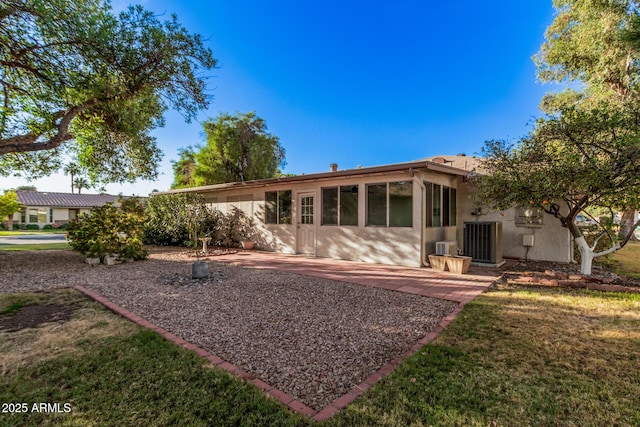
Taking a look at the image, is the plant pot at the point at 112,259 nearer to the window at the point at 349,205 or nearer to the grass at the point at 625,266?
the window at the point at 349,205

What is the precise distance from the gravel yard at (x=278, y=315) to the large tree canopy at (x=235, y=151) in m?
14.6

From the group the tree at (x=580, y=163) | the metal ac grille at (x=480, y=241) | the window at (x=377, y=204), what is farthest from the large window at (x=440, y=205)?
the tree at (x=580, y=163)

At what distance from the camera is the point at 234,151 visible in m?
21.0

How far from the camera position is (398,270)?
23.8 ft

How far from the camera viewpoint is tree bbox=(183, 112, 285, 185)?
21.2 meters

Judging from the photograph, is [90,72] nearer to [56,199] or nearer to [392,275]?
[392,275]

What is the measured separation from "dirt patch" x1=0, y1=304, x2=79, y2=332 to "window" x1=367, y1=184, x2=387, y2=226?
6753mm

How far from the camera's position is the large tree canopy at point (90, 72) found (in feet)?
18.9

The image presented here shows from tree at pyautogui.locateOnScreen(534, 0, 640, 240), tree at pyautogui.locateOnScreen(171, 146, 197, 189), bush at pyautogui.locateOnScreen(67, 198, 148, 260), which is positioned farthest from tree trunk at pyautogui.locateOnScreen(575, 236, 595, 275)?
tree at pyautogui.locateOnScreen(171, 146, 197, 189)

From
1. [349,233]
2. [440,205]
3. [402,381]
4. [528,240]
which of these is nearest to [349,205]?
[349,233]

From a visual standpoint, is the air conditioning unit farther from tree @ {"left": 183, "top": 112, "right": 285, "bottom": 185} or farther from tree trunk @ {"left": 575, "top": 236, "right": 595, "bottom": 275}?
tree @ {"left": 183, "top": 112, "right": 285, "bottom": 185}

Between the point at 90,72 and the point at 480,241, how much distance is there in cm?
1066

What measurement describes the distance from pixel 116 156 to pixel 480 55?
51.6ft

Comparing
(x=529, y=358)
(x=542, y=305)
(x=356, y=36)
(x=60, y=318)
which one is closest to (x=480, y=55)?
(x=356, y=36)
